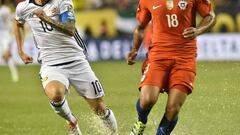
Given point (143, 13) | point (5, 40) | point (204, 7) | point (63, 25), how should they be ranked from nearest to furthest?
1. point (204, 7)
2. point (143, 13)
3. point (63, 25)
4. point (5, 40)

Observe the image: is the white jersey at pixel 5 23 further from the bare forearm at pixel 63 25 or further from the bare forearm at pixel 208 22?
the bare forearm at pixel 208 22

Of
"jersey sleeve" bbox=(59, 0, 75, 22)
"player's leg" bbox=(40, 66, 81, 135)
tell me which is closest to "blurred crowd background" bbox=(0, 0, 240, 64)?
"player's leg" bbox=(40, 66, 81, 135)

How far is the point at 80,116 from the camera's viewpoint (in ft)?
48.0

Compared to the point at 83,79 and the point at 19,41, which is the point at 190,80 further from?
the point at 19,41

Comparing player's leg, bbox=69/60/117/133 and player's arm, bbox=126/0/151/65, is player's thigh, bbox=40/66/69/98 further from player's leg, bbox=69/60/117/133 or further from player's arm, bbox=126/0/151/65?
player's arm, bbox=126/0/151/65

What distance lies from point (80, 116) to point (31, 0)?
13.3ft

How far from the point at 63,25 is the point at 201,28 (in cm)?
199

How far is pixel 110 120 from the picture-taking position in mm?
11305

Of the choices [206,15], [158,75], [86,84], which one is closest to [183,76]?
[158,75]

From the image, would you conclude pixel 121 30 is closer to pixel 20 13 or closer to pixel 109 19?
pixel 109 19

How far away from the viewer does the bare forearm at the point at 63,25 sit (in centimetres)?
1037

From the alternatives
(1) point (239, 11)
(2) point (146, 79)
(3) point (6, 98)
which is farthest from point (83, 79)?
(1) point (239, 11)

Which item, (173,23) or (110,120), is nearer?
(173,23)

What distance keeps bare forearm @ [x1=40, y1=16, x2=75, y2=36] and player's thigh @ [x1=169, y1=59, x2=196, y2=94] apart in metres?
1.65
